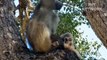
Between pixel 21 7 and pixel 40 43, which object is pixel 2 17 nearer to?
pixel 40 43

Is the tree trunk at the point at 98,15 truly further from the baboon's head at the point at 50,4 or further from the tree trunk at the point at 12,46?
the baboon's head at the point at 50,4

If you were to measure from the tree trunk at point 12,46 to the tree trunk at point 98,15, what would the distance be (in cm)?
95

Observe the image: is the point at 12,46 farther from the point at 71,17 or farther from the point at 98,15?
the point at 71,17

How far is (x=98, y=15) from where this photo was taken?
223 cm

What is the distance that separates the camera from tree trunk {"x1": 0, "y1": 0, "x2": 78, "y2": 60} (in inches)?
124

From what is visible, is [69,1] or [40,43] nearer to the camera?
[40,43]

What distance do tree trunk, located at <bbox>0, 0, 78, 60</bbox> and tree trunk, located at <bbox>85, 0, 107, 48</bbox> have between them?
3.11 ft

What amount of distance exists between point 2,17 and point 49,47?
1.30 metres

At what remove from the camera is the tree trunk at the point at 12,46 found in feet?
10.3

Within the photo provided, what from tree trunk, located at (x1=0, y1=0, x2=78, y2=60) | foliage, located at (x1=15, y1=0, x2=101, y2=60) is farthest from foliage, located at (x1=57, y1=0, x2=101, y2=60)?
tree trunk, located at (x1=0, y1=0, x2=78, y2=60)

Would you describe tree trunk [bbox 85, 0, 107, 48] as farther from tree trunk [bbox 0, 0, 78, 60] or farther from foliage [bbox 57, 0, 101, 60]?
foliage [bbox 57, 0, 101, 60]

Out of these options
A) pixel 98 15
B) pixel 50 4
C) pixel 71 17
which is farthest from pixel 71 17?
pixel 98 15

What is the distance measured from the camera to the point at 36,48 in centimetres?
449

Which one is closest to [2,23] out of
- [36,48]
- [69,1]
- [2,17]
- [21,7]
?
[2,17]
